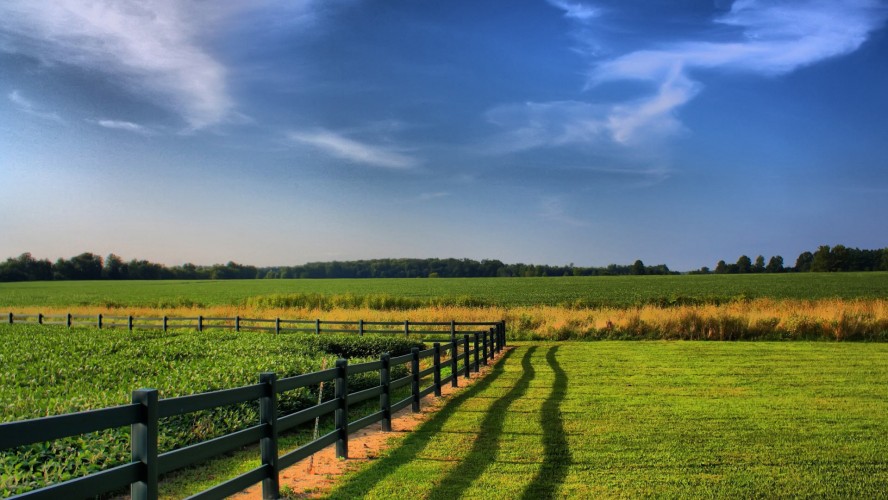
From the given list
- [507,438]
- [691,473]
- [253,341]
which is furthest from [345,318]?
[691,473]

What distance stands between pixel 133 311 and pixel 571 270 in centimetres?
13907

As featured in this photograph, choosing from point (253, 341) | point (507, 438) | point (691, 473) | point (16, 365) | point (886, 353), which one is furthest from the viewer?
point (886, 353)

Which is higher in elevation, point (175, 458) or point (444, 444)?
point (175, 458)

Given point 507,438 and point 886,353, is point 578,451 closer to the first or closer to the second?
point 507,438

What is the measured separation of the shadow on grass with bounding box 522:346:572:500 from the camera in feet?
22.5

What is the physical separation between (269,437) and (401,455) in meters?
2.45

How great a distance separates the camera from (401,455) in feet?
27.6

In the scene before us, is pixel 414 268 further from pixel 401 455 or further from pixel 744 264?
pixel 401 455

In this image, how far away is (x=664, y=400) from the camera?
12.4m

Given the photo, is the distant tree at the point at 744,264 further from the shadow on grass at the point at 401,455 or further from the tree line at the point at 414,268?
the shadow on grass at the point at 401,455

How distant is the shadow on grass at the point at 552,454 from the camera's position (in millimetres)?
6844

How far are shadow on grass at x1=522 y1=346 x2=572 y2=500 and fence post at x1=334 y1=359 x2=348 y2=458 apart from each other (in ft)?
8.61

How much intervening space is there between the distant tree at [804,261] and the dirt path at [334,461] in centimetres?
17358

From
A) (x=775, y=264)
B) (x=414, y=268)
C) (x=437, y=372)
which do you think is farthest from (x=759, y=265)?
(x=437, y=372)
